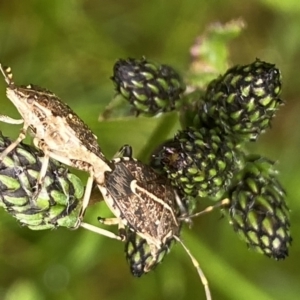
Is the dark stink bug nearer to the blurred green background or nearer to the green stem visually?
the green stem

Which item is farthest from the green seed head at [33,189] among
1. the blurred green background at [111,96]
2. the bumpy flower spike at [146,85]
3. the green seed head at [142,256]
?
the blurred green background at [111,96]

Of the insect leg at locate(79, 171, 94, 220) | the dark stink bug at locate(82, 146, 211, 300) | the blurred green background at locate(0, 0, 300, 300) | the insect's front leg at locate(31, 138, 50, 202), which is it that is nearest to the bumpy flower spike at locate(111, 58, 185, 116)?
the dark stink bug at locate(82, 146, 211, 300)

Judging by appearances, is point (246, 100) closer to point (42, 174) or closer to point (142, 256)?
point (142, 256)

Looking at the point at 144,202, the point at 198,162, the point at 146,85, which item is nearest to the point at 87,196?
the point at 144,202

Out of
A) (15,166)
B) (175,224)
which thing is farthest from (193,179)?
(15,166)

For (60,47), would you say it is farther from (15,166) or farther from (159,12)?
(15,166)

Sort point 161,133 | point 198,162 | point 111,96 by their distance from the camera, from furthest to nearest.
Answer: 1. point 111,96
2. point 161,133
3. point 198,162

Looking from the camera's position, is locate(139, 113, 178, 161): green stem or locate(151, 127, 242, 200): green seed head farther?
locate(139, 113, 178, 161): green stem

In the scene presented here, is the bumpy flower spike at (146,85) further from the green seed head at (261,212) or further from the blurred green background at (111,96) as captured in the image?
the blurred green background at (111,96)
